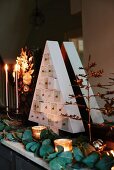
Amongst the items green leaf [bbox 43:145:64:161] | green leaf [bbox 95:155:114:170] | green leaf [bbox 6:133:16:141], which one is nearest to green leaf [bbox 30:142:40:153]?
green leaf [bbox 43:145:64:161]

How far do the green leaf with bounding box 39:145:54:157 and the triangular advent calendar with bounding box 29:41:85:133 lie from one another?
0.67 feet

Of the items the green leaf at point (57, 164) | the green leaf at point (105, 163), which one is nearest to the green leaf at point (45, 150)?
the green leaf at point (57, 164)

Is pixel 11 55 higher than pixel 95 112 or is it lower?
higher

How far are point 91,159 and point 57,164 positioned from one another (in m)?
0.13

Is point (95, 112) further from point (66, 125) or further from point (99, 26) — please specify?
point (99, 26)

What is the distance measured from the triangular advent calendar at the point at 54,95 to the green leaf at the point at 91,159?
34 centimetres

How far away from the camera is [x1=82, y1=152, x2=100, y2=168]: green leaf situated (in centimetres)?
98

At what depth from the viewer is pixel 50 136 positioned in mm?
1290

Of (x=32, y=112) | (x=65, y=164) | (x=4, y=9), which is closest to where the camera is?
(x=65, y=164)

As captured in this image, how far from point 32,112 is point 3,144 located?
26cm

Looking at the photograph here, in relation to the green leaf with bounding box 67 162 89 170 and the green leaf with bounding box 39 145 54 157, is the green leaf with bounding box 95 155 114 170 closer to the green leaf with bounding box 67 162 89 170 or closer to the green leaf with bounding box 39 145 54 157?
the green leaf with bounding box 67 162 89 170

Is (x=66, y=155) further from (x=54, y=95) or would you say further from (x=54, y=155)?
(x=54, y=95)

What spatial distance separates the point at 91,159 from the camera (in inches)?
38.5

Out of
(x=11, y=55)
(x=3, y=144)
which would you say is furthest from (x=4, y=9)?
(x=3, y=144)
